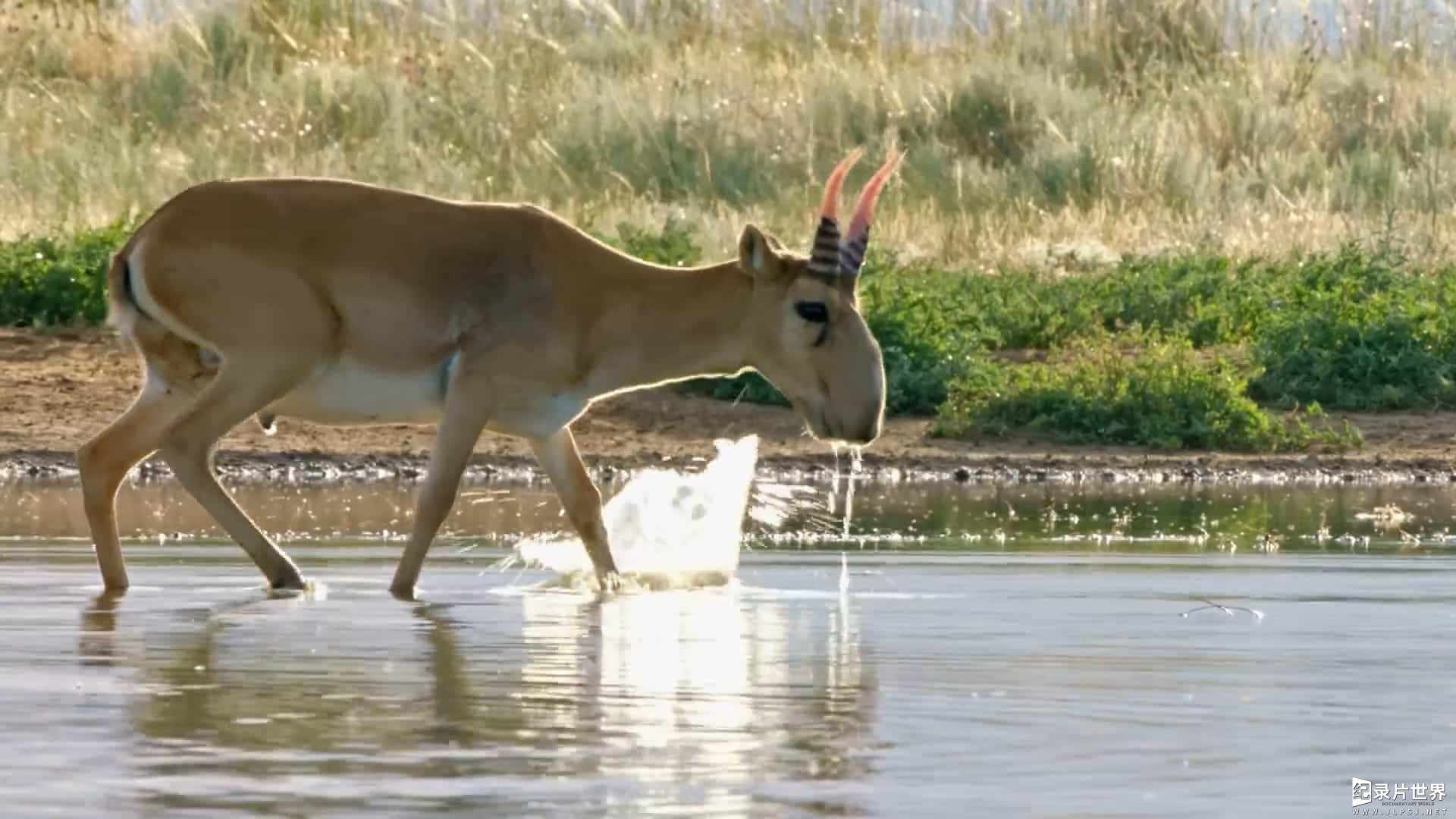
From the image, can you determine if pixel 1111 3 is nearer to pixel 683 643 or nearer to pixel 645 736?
pixel 683 643

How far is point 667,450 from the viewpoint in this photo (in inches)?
666

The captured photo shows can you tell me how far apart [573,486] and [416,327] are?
0.85m

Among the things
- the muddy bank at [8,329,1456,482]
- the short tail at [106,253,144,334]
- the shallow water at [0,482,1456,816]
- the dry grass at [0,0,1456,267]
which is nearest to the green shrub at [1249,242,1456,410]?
the muddy bank at [8,329,1456,482]

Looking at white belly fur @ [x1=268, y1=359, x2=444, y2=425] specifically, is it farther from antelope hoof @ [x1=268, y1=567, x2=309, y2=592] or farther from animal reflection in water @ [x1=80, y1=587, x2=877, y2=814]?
animal reflection in water @ [x1=80, y1=587, x2=877, y2=814]

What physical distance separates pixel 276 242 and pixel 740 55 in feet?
58.3

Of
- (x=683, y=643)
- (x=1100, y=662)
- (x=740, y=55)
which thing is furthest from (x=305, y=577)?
(x=740, y=55)

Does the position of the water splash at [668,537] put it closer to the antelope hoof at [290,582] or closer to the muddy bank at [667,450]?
the antelope hoof at [290,582]

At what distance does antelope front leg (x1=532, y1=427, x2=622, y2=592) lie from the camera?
11125 millimetres

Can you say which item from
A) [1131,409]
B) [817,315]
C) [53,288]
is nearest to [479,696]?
[817,315]

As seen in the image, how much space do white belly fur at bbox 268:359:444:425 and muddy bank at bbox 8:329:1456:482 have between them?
5.40 metres

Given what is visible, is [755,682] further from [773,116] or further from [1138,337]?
[773,116]

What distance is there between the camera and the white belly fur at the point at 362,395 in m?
10.6
